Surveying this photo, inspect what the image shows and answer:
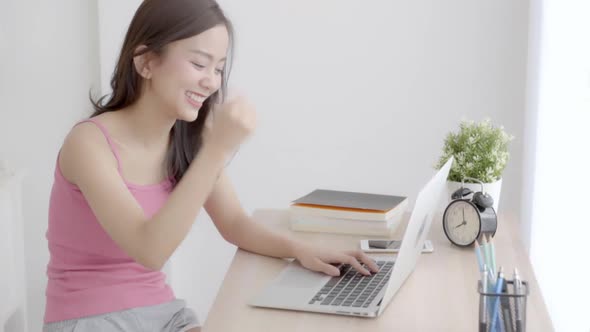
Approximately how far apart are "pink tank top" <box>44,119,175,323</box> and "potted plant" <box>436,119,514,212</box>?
0.67 metres

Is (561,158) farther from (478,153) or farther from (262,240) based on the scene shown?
(262,240)

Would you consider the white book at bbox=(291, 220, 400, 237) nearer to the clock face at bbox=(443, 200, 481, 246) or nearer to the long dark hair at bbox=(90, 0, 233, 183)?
the clock face at bbox=(443, 200, 481, 246)

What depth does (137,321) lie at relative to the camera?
163 cm

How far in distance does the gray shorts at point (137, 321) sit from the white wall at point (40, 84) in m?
1.22

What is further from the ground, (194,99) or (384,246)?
(194,99)

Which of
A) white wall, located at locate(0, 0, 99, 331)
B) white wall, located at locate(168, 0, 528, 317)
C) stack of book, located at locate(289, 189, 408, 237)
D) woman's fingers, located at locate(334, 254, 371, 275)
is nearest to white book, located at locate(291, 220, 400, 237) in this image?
stack of book, located at locate(289, 189, 408, 237)

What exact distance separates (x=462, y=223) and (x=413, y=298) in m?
0.35

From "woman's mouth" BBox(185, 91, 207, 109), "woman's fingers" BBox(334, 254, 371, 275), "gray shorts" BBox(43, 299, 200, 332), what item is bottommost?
"gray shorts" BBox(43, 299, 200, 332)

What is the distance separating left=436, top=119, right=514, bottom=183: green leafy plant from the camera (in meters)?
1.91

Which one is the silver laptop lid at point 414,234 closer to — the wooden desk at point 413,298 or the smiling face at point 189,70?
the wooden desk at point 413,298

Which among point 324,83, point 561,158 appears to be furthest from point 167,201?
point 324,83

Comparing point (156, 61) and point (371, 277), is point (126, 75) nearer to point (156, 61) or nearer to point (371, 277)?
point (156, 61)

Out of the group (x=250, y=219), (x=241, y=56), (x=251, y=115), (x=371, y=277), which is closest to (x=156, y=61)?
(x=251, y=115)

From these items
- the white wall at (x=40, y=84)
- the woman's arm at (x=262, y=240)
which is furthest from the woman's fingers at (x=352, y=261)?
the white wall at (x=40, y=84)
